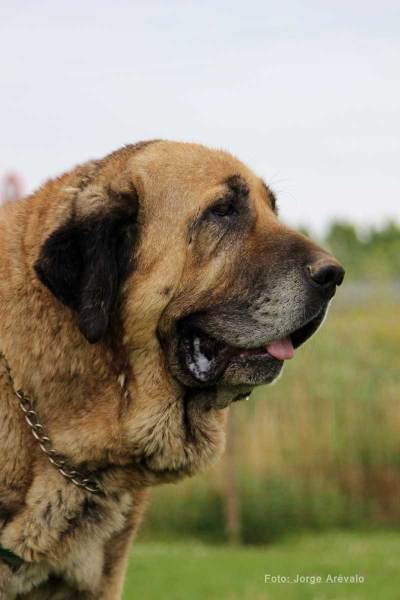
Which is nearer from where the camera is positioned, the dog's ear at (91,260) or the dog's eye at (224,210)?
the dog's ear at (91,260)

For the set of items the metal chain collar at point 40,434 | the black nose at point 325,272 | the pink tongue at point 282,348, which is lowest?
the metal chain collar at point 40,434

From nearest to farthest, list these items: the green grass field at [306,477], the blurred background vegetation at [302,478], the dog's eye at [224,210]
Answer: the dog's eye at [224,210] < the green grass field at [306,477] < the blurred background vegetation at [302,478]

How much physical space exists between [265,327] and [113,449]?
692 millimetres

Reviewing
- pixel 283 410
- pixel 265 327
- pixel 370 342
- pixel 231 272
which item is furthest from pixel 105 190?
pixel 370 342

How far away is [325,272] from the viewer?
9.38ft

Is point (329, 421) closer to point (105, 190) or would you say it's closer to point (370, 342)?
point (370, 342)

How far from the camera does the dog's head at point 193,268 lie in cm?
288

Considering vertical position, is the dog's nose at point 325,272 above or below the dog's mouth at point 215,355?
above

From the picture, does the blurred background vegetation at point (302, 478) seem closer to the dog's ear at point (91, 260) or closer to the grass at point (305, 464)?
the grass at point (305, 464)

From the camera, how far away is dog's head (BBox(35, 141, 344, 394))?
2.88m

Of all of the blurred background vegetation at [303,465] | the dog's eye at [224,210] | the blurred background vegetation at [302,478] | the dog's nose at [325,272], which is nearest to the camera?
the dog's nose at [325,272]

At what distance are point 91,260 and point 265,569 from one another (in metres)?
4.94

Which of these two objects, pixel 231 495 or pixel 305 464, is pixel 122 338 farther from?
pixel 305 464

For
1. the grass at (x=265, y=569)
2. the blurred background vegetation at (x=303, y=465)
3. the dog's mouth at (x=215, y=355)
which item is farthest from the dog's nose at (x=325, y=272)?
the blurred background vegetation at (x=303, y=465)
